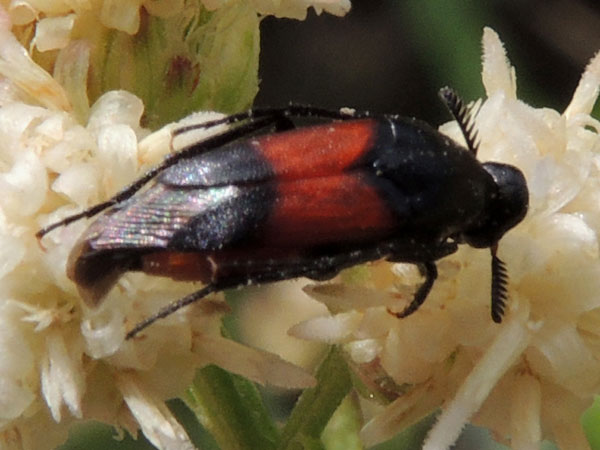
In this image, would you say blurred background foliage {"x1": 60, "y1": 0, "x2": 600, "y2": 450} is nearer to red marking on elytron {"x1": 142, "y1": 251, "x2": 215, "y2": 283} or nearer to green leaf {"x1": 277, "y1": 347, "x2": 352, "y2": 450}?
green leaf {"x1": 277, "y1": 347, "x2": 352, "y2": 450}

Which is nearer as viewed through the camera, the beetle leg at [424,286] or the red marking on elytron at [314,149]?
the red marking on elytron at [314,149]

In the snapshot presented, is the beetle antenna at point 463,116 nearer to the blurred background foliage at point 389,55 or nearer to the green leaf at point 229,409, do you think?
the green leaf at point 229,409

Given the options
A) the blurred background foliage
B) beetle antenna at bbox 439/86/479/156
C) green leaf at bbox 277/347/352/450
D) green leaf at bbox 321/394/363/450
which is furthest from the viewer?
the blurred background foliage

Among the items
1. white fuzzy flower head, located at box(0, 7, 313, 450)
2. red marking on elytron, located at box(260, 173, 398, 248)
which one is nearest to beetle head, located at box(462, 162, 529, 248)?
red marking on elytron, located at box(260, 173, 398, 248)

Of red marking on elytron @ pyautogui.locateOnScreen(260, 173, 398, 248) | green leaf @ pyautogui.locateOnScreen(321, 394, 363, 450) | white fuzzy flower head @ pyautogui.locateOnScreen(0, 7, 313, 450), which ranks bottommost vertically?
green leaf @ pyautogui.locateOnScreen(321, 394, 363, 450)

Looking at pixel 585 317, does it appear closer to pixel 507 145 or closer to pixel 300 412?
pixel 507 145

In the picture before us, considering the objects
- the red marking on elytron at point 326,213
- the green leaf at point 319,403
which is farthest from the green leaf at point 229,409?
the red marking on elytron at point 326,213

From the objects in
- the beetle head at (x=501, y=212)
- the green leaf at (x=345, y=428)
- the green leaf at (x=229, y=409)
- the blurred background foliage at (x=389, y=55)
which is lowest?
the blurred background foliage at (x=389, y=55)

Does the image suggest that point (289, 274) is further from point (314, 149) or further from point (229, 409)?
point (229, 409)
